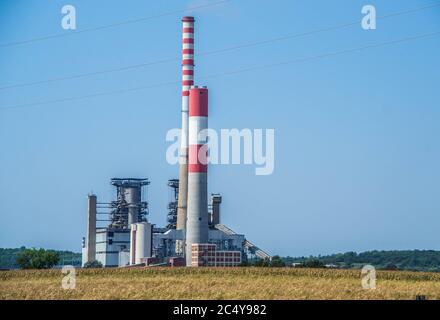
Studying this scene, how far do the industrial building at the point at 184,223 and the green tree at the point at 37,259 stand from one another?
476cm

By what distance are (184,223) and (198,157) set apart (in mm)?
13716

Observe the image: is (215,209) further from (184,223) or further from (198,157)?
(198,157)

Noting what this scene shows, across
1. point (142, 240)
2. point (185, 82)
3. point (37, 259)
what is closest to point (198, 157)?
point (185, 82)

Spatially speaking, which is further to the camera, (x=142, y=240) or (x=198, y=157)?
(x=142, y=240)

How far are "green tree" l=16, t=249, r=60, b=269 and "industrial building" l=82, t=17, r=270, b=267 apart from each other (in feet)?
15.6

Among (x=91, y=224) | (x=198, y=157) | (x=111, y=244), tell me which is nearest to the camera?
(x=198, y=157)

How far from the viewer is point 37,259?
91.6 m

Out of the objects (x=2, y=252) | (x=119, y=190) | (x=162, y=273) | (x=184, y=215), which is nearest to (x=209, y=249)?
(x=184, y=215)

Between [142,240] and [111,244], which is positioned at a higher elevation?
[142,240]

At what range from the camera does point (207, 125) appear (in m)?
78.4

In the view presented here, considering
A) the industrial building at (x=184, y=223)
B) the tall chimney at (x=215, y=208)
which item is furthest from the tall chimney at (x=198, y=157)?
the tall chimney at (x=215, y=208)

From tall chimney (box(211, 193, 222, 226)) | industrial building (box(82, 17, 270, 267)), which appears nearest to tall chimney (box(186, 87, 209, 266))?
industrial building (box(82, 17, 270, 267))
